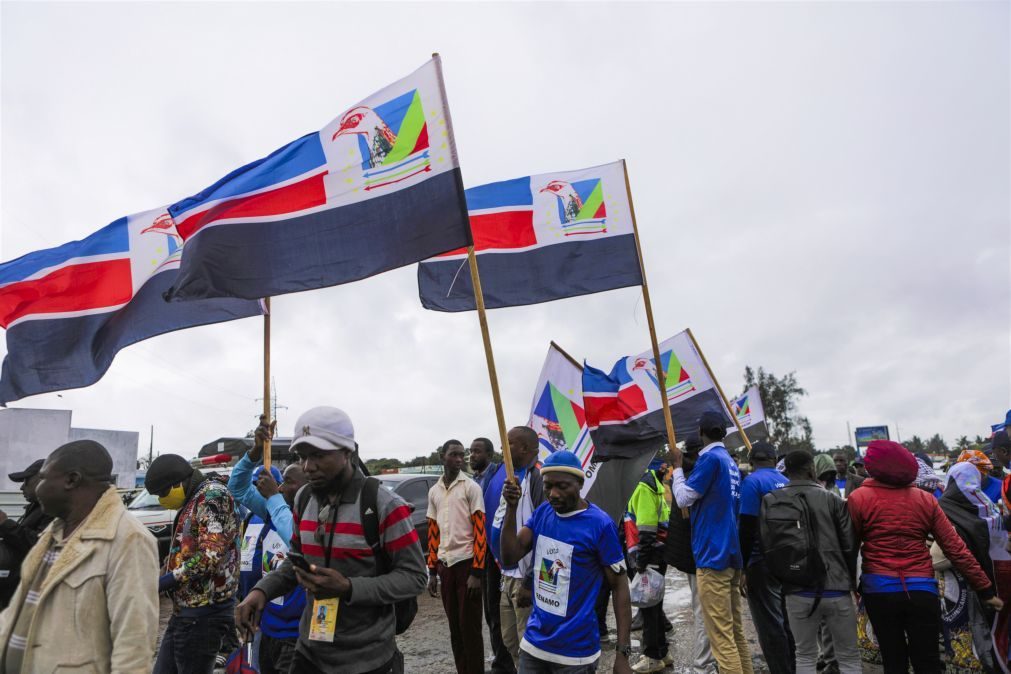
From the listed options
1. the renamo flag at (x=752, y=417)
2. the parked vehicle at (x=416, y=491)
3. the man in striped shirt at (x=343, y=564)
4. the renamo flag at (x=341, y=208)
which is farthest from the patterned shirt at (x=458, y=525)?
the renamo flag at (x=752, y=417)

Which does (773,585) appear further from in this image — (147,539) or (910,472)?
(147,539)

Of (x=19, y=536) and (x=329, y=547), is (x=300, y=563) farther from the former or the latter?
(x=19, y=536)

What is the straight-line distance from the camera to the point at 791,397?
59406 mm

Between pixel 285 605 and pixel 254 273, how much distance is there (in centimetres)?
222

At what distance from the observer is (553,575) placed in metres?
3.60

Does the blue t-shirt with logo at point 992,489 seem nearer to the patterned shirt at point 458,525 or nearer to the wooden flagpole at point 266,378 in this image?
the patterned shirt at point 458,525

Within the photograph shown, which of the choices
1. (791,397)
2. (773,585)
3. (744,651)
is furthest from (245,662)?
(791,397)

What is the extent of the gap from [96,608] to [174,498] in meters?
1.92

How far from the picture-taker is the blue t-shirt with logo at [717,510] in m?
4.89

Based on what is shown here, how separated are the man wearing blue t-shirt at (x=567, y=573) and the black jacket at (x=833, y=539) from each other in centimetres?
189

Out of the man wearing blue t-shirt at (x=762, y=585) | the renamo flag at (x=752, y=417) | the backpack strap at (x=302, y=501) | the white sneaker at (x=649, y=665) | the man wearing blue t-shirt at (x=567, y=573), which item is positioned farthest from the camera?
the renamo flag at (x=752, y=417)

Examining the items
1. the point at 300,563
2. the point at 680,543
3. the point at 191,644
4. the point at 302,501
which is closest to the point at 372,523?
the point at 300,563

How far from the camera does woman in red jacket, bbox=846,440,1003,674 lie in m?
4.20

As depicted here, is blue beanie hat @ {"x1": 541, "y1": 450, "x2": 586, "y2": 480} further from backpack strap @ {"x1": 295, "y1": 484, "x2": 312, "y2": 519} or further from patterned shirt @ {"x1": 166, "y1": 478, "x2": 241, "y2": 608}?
patterned shirt @ {"x1": 166, "y1": 478, "x2": 241, "y2": 608}
